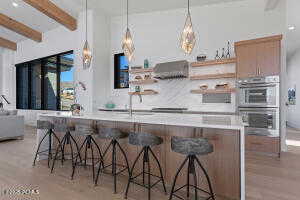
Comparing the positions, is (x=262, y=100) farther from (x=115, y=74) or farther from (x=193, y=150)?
(x=115, y=74)

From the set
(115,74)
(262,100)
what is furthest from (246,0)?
(115,74)

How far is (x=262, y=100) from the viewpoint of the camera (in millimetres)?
4055

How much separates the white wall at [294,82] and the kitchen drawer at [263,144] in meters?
4.96

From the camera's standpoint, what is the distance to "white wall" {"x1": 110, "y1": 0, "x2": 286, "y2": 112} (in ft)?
14.6

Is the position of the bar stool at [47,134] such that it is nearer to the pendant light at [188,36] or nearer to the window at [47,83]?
the pendant light at [188,36]

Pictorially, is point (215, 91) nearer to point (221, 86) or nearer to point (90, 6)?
point (221, 86)

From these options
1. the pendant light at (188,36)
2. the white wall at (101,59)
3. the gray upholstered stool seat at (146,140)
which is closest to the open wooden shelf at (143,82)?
the white wall at (101,59)

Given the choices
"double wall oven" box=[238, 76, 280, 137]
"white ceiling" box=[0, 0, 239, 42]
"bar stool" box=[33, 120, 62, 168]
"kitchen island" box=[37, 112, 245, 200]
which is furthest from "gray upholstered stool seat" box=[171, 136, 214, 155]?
"white ceiling" box=[0, 0, 239, 42]

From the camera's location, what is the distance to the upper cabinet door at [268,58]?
12.9 feet

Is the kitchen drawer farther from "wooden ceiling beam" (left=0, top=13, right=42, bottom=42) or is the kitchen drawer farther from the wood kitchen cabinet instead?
"wooden ceiling beam" (left=0, top=13, right=42, bottom=42)

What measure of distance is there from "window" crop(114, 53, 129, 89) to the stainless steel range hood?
1527 millimetres

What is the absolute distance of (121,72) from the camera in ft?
20.7

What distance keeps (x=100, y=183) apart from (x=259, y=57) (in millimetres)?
3816

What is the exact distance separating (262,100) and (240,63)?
89cm
